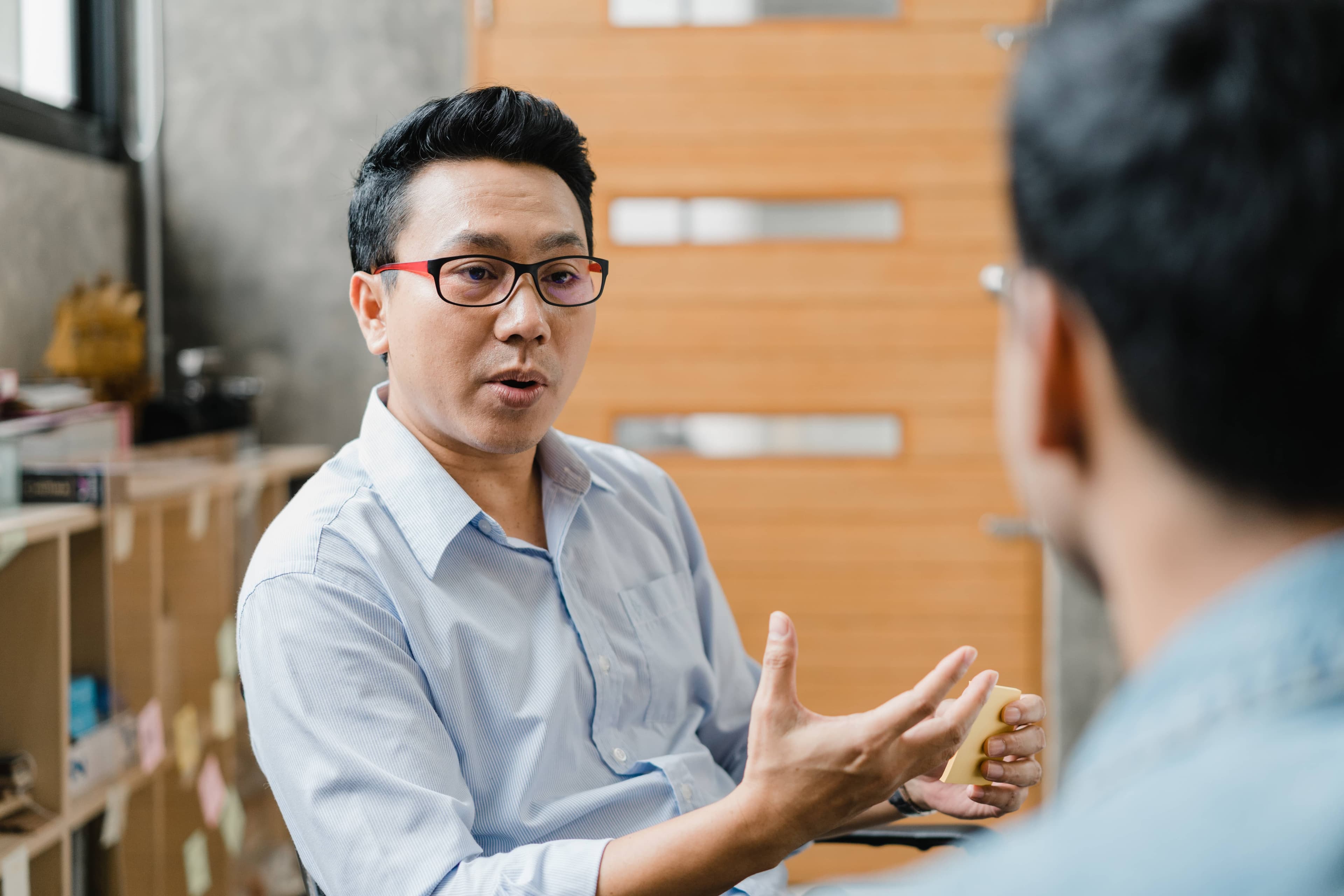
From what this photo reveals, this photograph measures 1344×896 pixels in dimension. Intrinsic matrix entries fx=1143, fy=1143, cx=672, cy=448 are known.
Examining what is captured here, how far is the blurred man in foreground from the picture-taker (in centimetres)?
41

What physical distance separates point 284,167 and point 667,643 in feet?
6.28

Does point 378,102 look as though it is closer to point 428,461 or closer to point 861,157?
point 861,157

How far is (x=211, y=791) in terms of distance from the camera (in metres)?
2.35

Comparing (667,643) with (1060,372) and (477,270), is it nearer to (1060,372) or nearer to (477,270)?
(477,270)

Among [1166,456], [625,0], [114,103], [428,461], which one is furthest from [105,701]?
[1166,456]

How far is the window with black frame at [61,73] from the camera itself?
7.95 ft

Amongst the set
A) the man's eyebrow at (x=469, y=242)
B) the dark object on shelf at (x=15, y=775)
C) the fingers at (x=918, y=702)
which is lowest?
the dark object on shelf at (x=15, y=775)

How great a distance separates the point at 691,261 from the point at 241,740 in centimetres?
147

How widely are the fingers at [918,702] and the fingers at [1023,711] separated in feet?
0.85

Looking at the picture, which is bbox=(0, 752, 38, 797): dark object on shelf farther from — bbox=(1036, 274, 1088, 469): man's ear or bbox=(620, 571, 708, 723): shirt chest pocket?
bbox=(1036, 274, 1088, 469): man's ear

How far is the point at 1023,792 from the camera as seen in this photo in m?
1.26

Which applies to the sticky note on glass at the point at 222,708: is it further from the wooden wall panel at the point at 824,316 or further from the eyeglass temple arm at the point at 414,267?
the eyeglass temple arm at the point at 414,267

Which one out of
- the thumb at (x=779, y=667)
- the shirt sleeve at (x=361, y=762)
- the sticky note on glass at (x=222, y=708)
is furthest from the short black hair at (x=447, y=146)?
the sticky note on glass at (x=222, y=708)

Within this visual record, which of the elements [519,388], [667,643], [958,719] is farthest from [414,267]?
[958,719]
